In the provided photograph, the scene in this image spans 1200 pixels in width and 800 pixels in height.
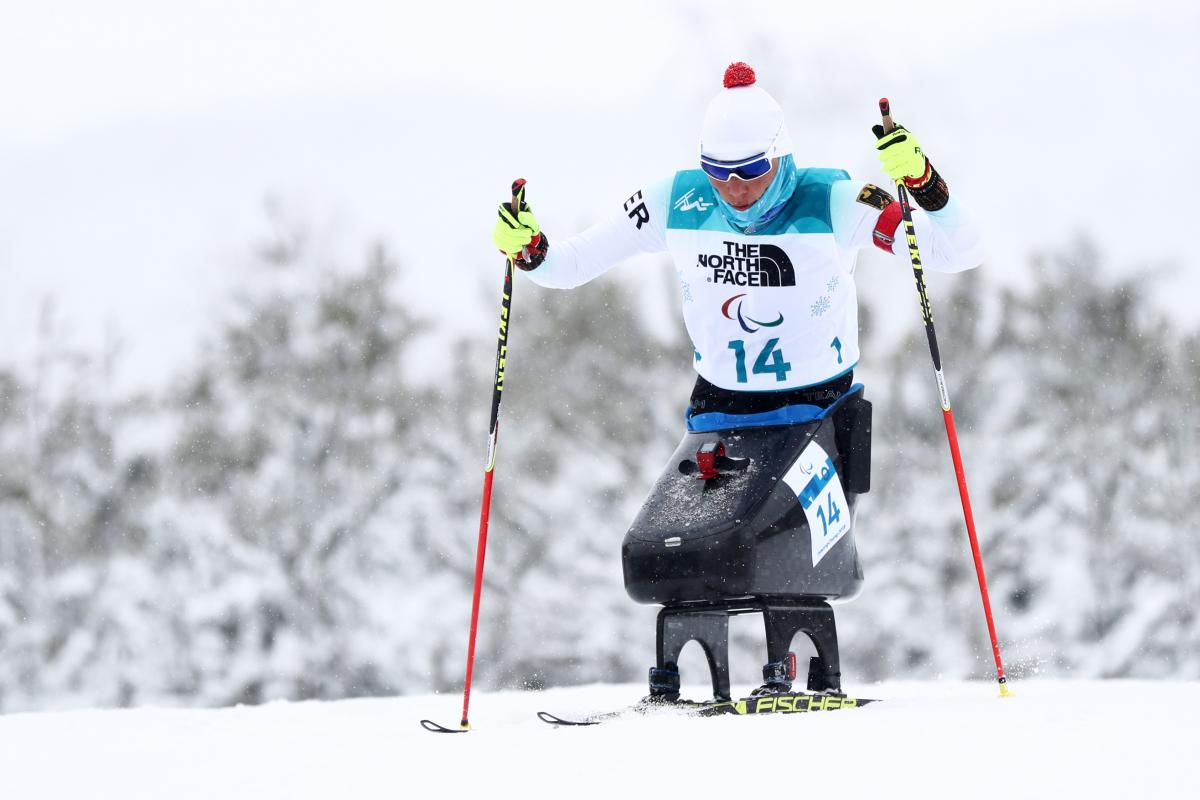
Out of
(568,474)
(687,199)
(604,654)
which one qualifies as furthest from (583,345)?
(687,199)

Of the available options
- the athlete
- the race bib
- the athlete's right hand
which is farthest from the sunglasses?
the race bib

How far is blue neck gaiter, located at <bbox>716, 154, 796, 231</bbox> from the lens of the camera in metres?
5.52

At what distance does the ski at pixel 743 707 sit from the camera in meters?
5.09

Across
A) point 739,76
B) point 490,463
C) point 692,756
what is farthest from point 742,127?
point 692,756

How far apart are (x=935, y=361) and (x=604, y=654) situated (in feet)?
68.9

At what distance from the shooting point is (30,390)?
32.2 m

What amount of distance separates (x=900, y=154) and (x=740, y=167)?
59 centimetres

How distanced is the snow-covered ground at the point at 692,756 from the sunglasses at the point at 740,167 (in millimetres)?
1965

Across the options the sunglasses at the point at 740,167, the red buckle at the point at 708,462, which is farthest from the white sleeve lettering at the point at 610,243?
the red buckle at the point at 708,462

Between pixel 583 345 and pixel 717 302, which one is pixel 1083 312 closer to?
pixel 583 345

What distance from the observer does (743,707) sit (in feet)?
16.8

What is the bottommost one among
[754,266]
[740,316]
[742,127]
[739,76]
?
[740,316]

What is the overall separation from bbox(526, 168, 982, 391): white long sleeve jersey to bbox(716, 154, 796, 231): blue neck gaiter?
4 centimetres

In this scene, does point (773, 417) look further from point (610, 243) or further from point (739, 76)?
point (739, 76)
